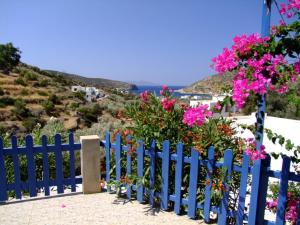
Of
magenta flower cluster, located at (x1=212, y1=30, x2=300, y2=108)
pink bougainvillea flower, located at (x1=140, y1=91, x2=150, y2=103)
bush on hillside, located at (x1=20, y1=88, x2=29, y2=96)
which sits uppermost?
magenta flower cluster, located at (x1=212, y1=30, x2=300, y2=108)

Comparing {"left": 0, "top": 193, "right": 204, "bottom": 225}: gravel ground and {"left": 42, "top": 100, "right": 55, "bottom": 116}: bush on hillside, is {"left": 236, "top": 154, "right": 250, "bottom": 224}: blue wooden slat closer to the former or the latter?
{"left": 0, "top": 193, "right": 204, "bottom": 225}: gravel ground

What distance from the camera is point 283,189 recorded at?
3.27 metres

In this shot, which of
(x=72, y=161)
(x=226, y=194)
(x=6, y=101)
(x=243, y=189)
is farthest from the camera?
(x=6, y=101)

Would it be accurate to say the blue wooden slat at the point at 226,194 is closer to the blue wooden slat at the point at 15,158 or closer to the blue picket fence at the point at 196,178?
the blue picket fence at the point at 196,178

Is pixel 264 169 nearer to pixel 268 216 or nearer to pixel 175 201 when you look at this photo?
pixel 175 201

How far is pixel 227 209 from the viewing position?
3734 mm

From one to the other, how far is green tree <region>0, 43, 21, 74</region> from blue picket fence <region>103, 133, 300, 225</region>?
41461mm

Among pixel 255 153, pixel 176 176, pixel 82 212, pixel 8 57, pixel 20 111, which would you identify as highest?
pixel 8 57

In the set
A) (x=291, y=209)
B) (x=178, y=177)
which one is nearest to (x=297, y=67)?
(x=291, y=209)

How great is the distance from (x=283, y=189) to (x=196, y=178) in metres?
1.05

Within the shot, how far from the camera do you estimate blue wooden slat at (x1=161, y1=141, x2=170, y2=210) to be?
403cm

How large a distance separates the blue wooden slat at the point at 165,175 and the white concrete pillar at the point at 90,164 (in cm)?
126

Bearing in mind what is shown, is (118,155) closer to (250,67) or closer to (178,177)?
(178,177)

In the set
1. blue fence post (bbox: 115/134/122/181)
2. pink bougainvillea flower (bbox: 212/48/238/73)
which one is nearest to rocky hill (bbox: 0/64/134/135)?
blue fence post (bbox: 115/134/122/181)
